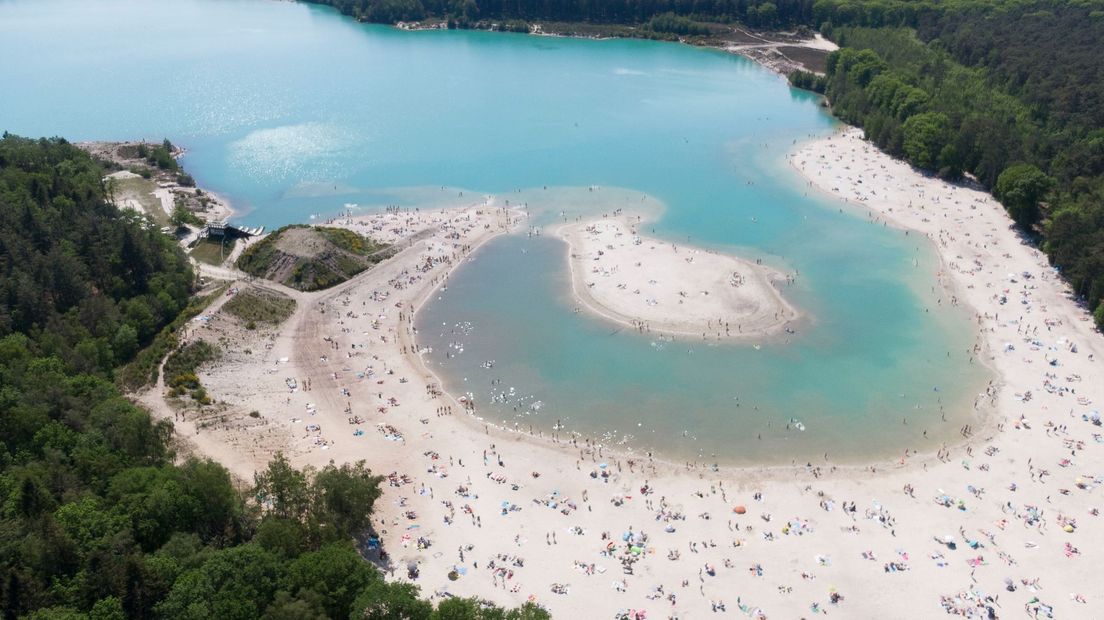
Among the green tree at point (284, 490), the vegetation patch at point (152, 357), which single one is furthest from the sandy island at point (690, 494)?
the green tree at point (284, 490)

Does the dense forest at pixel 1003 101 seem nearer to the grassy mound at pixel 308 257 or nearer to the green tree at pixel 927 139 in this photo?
the green tree at pixel 927 139

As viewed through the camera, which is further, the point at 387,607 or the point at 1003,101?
the point at 1003,101

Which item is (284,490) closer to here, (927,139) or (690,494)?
(690,494)

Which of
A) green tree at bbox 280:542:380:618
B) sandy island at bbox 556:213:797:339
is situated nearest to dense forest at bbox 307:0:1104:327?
sandy island at bbox 556:213:797:339

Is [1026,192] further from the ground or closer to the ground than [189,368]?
further from the ground

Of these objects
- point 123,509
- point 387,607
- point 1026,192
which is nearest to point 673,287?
point 1026,192

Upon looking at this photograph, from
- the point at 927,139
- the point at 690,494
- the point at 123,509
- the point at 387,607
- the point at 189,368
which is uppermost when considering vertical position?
the point at 927,139

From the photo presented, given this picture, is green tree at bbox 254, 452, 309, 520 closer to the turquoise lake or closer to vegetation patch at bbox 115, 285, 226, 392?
the turquoise lake
